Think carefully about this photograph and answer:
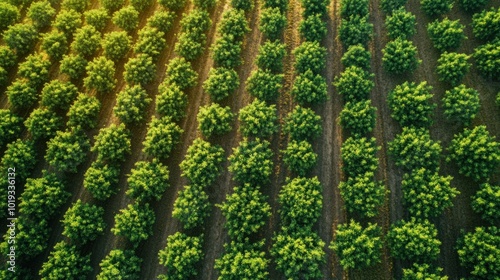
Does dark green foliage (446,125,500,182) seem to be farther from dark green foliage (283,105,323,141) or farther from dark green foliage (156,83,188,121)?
dark green foliage (156,83,188,121)

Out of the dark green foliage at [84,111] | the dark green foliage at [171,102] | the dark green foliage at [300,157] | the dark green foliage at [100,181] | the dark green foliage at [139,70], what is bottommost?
the dark green foliage at [100,181]

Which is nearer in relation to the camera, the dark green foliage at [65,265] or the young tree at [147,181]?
the dark green foliage at [65,265]

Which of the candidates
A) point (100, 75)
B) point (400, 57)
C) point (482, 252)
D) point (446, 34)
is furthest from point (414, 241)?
point (100, 75)

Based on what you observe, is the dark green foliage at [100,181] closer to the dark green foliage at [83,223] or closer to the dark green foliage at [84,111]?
the dark green foliage at [83,223]

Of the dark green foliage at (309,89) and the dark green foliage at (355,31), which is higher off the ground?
the dark green foliage at (355,31)

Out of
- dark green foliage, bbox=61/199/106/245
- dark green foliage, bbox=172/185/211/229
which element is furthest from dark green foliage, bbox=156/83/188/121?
dark green foliage, bbox=61/199/106/245

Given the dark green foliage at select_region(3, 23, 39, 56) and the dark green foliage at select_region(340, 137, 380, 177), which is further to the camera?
the dark green foliage at select_region(3, 23, 39, 56)

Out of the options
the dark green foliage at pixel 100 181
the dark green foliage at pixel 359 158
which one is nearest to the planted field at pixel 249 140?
the dark green foliage at pixel 100 181
